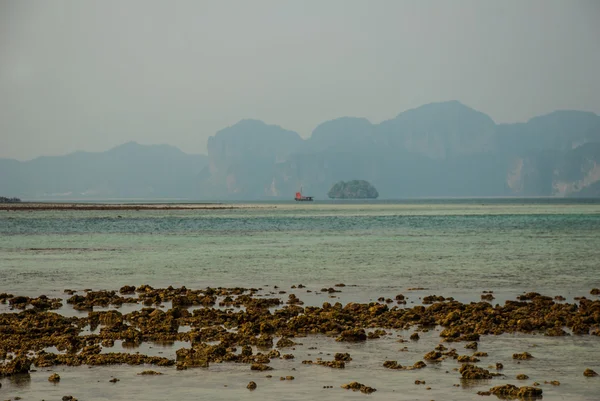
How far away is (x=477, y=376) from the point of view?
17.9m

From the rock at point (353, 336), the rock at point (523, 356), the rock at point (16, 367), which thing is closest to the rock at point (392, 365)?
the rock at point (353, 336)

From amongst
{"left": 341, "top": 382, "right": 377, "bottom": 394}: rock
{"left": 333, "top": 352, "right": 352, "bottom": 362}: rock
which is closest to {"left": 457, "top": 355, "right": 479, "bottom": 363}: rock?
{"left": 333, "top": 352, "right": 352, "bottom": 362}: rock

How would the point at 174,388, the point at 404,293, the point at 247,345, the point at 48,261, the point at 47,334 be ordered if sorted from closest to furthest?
1. the point at 174,388
2. the point at 247,345
3. the point at 47,334
4. the point at 404,293
5. the point at 48,261

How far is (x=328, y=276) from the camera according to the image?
139ft

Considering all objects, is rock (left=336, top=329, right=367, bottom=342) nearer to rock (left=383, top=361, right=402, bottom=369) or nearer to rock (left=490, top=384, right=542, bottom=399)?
rock (left=383, top=361, right=402, bottom=369)

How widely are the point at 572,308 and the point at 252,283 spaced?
17.0 meters

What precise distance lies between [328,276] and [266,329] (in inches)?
752

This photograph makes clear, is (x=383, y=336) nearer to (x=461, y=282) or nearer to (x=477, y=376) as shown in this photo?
(x=477, y=376)

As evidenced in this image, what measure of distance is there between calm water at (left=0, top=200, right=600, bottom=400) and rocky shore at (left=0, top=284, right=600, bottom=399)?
439 millimetres

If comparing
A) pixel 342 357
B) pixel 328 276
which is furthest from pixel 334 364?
pixel 328 276

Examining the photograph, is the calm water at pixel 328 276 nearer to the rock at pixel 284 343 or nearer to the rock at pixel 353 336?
the rock at pixel 284 343

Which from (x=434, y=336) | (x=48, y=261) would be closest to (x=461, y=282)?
(x=434, y=336)

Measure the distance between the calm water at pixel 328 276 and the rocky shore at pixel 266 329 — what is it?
1.44ft

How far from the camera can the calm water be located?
17391mm
